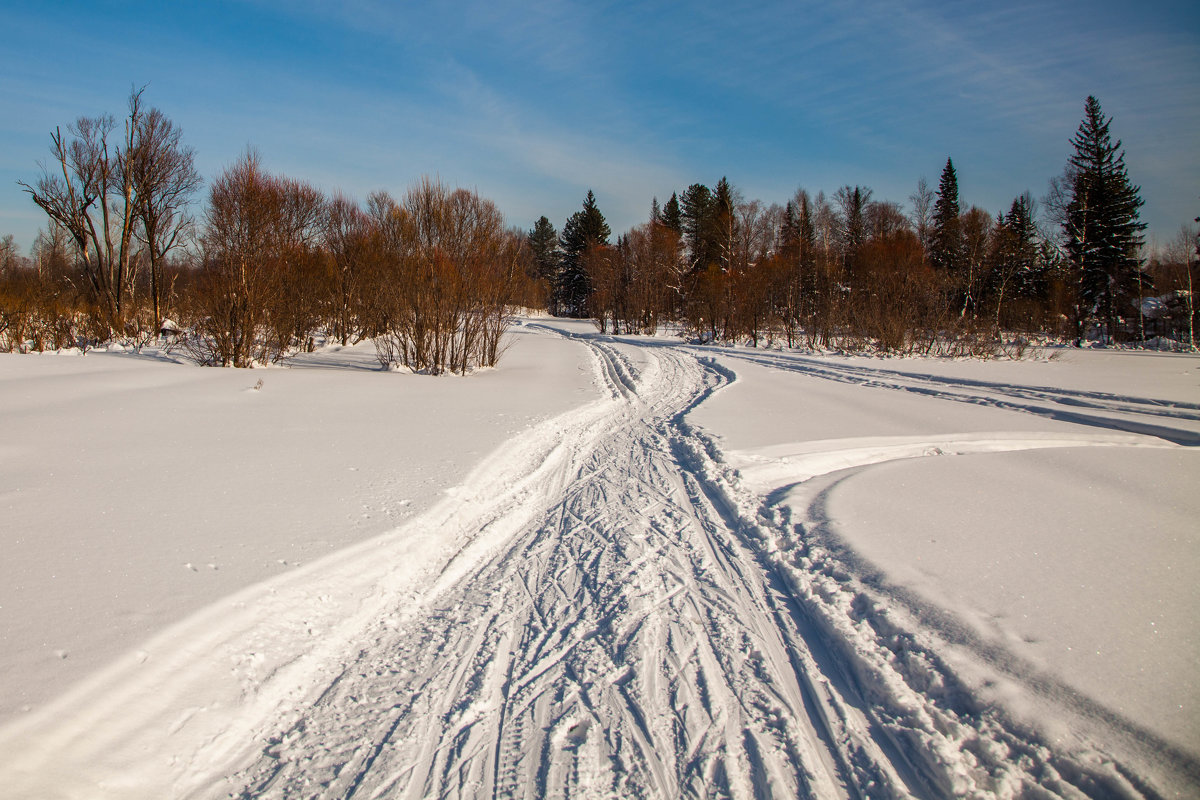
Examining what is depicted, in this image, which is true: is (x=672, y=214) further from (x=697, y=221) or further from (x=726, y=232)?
(x=726, y=232)

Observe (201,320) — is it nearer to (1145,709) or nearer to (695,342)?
Answer: (1145,709)

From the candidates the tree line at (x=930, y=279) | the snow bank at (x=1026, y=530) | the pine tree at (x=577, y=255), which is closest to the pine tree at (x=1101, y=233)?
the tree line at (x=930, y=279)

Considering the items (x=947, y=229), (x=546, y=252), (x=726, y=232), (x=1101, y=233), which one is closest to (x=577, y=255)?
(x=546, y=252)

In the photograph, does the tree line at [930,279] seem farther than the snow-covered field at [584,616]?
Yes

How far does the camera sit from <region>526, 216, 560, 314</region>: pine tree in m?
73.1

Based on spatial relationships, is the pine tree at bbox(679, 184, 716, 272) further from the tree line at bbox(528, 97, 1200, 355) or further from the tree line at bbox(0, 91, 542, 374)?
the tree line at bbox(0, 91, 542, 374)

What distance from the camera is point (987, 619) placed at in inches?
127

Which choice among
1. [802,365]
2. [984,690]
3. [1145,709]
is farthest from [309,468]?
[802,365]

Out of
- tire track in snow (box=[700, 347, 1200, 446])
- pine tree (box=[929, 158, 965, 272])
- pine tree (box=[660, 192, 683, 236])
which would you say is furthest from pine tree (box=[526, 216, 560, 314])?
tire track in snow (box=[700, 347, 1200, 446])

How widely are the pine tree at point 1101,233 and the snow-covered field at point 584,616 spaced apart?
3500 centimetres

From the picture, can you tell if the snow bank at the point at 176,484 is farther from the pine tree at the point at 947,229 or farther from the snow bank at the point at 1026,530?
the pine tree at the point at 947,229

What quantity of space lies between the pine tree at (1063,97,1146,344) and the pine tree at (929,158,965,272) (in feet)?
19.3

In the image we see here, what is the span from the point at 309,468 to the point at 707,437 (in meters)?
4.98

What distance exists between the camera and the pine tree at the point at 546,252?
73125 millimetres
